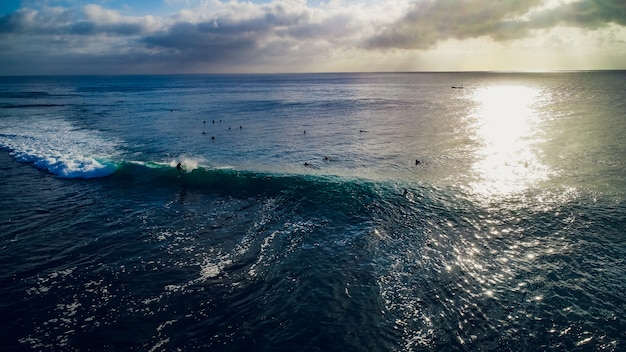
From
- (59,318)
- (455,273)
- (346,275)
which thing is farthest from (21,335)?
(455,273)

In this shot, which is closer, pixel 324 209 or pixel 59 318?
pixel 59 318

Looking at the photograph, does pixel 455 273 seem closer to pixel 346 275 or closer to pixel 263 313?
pixel 346 275

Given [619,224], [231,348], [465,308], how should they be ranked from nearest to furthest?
[231,348] → [465,308] → [619,224]

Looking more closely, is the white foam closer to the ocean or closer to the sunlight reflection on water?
the ocean

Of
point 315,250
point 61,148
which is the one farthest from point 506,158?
point 61,148

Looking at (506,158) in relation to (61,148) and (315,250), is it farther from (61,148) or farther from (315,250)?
(61,148)

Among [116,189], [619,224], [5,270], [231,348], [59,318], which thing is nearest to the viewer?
[231,348]

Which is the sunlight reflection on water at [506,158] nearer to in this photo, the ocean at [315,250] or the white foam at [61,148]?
the ocean at [315,250]
